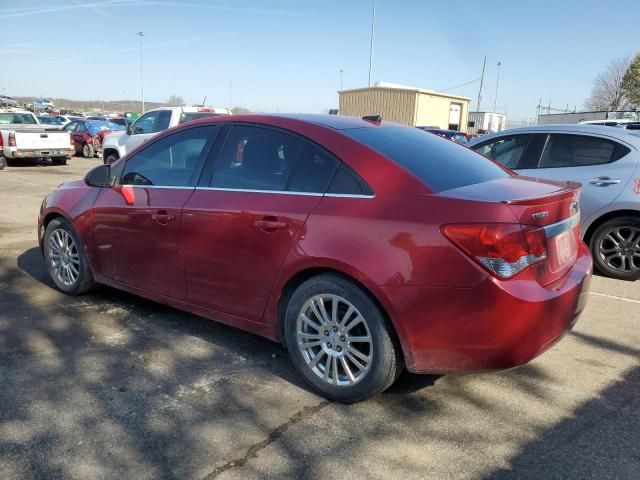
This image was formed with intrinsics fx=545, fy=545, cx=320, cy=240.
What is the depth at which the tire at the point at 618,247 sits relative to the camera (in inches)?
225

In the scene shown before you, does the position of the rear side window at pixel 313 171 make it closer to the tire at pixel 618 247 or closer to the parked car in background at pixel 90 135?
the tire at pixel 618 247

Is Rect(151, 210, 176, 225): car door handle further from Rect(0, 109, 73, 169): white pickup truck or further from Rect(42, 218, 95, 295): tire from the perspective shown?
Rect(0, 109, 73, 169): white pickup truck

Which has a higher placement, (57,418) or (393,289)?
(393,289)

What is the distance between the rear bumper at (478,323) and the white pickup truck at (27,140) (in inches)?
622

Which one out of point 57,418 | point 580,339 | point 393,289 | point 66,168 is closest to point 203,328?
point 57,418

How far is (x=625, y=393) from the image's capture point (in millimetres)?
3299

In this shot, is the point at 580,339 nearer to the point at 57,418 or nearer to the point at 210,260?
the point at 210,260

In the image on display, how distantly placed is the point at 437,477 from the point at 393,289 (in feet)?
2.93

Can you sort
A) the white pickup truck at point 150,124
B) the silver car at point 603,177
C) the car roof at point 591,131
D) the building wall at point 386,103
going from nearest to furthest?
the silver car at point 603,177 < the car roof at point 591,131 < the white pickup truck at point 150,124 < the building wall at point 386,103

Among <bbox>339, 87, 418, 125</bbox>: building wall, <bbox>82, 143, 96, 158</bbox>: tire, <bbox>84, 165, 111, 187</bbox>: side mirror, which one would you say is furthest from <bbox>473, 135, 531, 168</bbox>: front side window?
<bbox>339, 87, 418, 125</bbox>: building wall

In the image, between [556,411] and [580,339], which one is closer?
[556,411]

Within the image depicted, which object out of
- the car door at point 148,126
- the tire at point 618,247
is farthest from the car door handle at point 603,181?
the car door at point 148,126

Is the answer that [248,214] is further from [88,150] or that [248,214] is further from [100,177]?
[88,150]

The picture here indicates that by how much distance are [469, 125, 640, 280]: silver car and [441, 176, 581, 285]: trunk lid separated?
2813 millimetres
